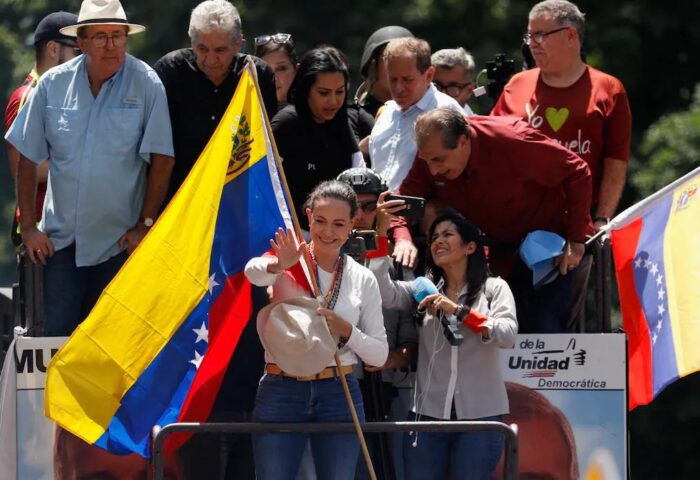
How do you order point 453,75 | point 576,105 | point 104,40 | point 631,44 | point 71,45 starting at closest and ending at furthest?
point 104,40, point 576,105, point 71,45, point 453,75, point 631,44

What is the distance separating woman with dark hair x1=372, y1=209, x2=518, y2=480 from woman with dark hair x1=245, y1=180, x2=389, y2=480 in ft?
1.41

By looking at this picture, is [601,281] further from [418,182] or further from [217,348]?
[217,348]

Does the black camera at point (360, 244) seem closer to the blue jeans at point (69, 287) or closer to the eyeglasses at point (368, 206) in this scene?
the eyeglasses at point (368, 206)

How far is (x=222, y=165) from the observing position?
816 cm

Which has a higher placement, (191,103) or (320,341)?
Answer: (191,103)

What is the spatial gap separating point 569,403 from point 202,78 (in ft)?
8.30

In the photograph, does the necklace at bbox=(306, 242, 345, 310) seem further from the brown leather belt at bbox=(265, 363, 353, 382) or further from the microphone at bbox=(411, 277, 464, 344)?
the microphone at bbox=(411, 277, 464, 344)

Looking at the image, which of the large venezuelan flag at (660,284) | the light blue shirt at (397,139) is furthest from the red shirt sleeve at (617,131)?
the light blue shirt at (397,139)

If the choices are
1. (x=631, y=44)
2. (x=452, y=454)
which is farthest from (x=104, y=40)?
(x=631, y=44)

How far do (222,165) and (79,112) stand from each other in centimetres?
110

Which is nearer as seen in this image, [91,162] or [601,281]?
[91,162]

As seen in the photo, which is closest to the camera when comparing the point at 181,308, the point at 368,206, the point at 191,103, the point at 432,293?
the point at 181,308

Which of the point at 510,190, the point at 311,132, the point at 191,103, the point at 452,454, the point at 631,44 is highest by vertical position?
the point at 631,44

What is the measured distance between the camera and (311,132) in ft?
30.5
